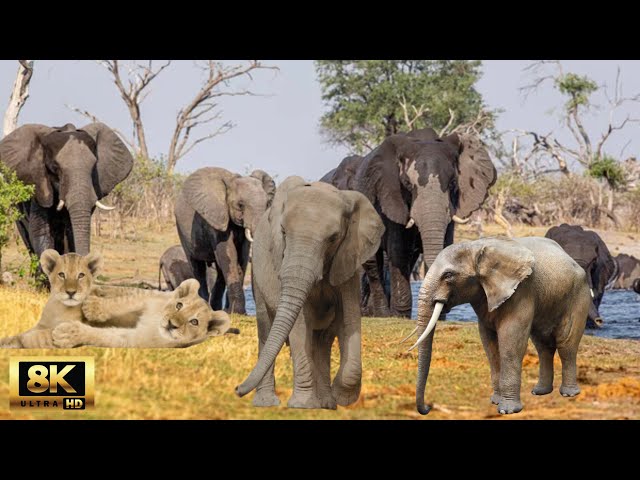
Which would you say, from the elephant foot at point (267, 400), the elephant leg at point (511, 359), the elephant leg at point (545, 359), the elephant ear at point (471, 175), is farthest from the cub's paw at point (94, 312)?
the elephant ear at point (471, 175)

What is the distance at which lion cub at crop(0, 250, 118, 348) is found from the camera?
820 centimetres

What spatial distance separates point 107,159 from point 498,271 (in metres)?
7.74

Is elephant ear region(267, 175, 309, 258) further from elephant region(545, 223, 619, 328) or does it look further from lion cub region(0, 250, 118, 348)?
elephant region(545, 223, 619, 328)

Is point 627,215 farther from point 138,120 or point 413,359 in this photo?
point 413,359

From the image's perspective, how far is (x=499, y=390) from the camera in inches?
292

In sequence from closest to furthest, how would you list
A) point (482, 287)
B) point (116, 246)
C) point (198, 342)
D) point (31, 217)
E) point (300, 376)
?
point (300, 376)
point (482, 287)
point (198, 342)
point (31, 217)
point (116, 246)

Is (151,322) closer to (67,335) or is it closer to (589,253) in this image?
(67,335)

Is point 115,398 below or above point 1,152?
below

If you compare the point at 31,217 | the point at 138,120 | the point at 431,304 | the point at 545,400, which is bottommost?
the point at 545,400

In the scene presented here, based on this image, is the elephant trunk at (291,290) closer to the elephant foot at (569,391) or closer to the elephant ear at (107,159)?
the elephant foot at (569,391)

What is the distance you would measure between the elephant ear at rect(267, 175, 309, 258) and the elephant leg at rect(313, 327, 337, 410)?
27.0 inches

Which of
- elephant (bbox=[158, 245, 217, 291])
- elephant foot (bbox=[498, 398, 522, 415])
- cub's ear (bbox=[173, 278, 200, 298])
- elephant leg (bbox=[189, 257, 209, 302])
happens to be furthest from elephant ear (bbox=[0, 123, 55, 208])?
elephant foot (bbox=[498, 398, 522, 415])

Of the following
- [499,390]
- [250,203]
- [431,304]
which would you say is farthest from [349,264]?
[250,203]

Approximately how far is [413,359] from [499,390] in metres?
1.64
